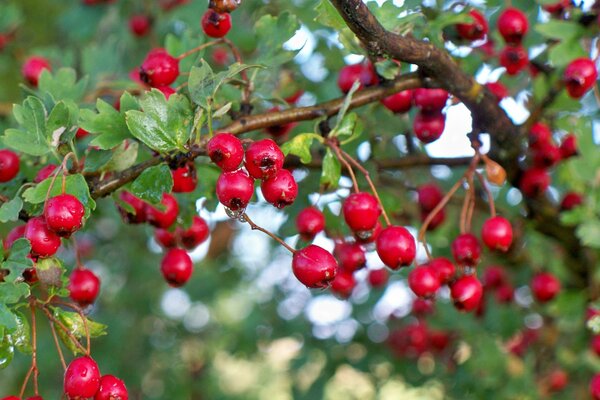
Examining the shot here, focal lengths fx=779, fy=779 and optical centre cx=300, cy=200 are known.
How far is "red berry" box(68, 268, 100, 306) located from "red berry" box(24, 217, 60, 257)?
0.25 metres

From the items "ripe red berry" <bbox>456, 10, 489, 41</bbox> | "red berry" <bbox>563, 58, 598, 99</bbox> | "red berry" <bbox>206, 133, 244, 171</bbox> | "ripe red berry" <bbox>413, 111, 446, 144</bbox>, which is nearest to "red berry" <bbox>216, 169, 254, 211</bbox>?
A: "red berry" <bbox>206, 133, 244, 171</bbox>

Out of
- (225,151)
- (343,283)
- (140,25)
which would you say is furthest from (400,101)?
(140,25)

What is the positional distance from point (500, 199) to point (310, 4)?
3.52ft

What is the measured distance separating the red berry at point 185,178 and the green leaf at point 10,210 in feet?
1.13

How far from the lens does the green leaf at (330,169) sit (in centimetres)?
173

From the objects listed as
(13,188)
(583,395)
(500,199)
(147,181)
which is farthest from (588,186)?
(13,188)

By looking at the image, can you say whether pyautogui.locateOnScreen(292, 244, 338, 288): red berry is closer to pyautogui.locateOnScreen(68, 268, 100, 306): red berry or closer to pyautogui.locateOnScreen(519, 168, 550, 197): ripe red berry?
pyautogui.locateOnScreen(68, 268, 100, 306): red berry

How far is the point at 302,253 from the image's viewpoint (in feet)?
5.04

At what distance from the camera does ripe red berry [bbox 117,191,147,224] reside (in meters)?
1.77

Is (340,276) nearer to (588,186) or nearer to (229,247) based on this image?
(588,186)

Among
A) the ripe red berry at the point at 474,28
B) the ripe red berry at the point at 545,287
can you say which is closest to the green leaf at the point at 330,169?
the ripe red berry at the point at 474,28

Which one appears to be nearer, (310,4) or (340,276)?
(340,276)

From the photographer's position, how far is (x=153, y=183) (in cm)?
153

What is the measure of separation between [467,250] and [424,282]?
0.61 ft
